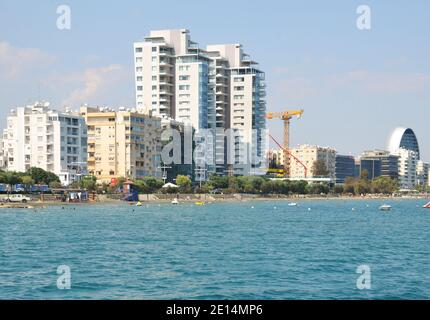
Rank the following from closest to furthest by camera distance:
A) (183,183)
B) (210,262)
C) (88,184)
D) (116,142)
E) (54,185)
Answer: (210,262) → (54,185) → (88,184) → (116,142) → (183,183)

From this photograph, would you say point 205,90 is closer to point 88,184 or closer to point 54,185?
point 88,184

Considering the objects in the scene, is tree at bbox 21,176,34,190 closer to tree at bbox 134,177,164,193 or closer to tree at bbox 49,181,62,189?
tree at bbox 49,181,62,189

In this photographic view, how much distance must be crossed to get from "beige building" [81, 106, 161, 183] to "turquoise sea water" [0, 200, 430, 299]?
87719 millimetres

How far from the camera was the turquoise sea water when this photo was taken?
28.0m

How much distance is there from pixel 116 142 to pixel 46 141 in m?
17.1

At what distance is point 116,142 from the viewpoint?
15225 cm

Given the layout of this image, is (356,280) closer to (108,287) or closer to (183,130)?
(108,287)

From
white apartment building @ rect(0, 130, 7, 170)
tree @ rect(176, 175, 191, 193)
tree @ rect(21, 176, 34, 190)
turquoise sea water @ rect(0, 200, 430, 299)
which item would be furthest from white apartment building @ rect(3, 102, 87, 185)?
turquoise sea water @ rect(0, 200, 430, 299)

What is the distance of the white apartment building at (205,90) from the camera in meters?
180

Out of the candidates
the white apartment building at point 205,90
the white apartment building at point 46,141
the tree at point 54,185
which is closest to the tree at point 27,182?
the tree at point 54,185

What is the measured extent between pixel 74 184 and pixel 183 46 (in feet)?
203

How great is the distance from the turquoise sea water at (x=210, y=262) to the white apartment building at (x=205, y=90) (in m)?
118

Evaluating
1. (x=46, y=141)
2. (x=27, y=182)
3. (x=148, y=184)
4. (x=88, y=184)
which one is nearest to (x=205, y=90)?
(x=148, y=184)

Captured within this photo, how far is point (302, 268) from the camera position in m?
35.4
